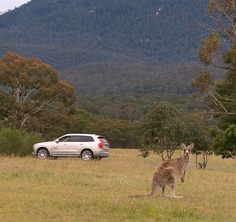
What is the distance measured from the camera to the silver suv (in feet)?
102

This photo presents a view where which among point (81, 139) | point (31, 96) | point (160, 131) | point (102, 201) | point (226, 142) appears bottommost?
point (102, 201)

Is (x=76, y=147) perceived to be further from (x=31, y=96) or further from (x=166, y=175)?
(x=31, y=96)

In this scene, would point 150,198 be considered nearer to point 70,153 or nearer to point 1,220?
point 1,220

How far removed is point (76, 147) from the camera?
3138 cm

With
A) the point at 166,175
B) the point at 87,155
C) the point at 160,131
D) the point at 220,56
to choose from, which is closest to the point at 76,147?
the point at 87,155

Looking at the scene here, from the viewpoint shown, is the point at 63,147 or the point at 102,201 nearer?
the point at 102,201

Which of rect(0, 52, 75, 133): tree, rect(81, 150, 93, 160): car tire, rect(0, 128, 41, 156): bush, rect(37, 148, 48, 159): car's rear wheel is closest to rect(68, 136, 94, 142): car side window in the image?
rect(81, 150, 93, 160): car tire

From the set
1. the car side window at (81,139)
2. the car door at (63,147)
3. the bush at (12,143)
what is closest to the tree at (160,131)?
the car side window at (81,139)

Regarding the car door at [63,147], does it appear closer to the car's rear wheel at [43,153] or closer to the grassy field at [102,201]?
the car's rear wheel at [43,153]

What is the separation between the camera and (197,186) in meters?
15.8

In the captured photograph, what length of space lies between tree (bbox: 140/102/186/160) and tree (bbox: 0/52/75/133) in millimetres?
15940

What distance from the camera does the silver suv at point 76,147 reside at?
31.2m

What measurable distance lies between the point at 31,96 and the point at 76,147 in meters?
20.5

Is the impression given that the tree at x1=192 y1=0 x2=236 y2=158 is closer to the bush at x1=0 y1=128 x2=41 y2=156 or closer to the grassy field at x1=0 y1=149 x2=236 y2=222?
the bush at x1=0 y1=128 x2=41 y2=156
